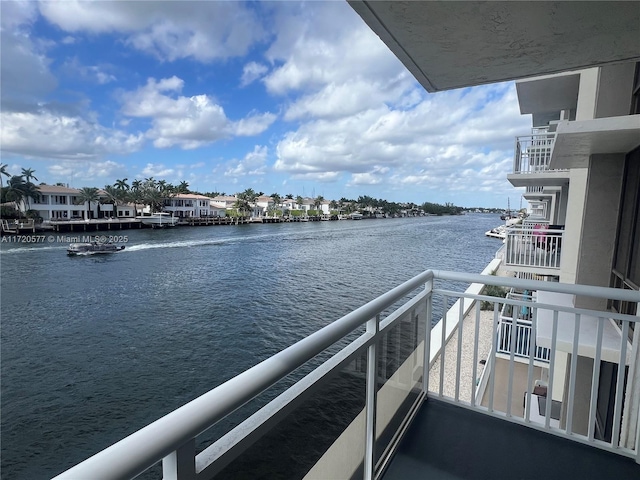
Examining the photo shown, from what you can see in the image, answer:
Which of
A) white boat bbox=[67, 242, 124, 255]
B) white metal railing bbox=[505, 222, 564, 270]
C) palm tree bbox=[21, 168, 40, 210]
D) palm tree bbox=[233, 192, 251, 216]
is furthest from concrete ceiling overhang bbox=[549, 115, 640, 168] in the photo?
palm tree bbox=[233, 192, 251, 216]

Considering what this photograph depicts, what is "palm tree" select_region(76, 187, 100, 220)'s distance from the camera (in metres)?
45.3

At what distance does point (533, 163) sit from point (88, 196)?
2030 inches

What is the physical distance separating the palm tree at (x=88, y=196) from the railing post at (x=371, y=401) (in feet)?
175

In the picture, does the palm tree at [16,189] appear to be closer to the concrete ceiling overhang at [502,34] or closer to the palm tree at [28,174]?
the palm tree at [28,174]

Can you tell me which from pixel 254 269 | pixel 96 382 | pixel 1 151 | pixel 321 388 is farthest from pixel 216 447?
pixel 1 151

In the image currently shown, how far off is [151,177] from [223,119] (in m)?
16.4

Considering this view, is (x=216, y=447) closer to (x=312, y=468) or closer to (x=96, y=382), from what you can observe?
(x=312, y=468)

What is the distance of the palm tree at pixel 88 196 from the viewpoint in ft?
149

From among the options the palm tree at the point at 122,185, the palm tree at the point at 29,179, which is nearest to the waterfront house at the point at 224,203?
the palm tree at the point at 122,185

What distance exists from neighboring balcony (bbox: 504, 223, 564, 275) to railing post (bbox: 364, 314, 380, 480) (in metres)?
6.06

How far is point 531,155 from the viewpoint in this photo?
7402 mm

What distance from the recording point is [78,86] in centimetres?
4831

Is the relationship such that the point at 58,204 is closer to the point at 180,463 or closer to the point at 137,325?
the point at 137,325

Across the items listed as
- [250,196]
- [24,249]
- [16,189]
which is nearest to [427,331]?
[24,249]
